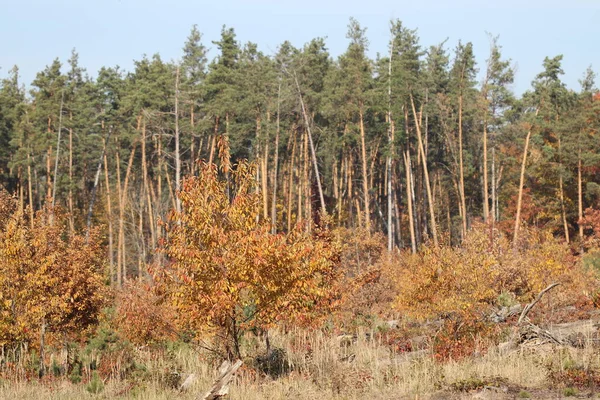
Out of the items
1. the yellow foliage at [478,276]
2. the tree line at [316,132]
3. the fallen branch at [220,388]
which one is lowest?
the fallen branch at [220,388]

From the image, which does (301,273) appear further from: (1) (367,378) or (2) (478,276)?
(2) (478,276)

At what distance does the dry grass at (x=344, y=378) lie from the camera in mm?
12312

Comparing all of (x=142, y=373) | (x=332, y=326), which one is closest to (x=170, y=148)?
(x=332, y=326)

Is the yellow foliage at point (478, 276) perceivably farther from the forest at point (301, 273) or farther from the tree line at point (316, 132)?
the tree line at point (316, 132)

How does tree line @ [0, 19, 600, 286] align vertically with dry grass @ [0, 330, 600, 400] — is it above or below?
above

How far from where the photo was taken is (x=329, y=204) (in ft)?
179

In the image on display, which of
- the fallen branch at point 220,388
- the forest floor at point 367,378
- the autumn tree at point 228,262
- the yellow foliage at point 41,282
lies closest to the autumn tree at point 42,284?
the yellow foliage at point 41,282

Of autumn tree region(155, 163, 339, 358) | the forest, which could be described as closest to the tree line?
the forest

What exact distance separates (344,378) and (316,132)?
115ft

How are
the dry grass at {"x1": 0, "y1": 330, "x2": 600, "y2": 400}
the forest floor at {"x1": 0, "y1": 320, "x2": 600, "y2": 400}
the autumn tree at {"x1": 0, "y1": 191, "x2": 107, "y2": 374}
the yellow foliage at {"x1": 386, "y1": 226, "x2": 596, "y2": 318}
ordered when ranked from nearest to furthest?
1. the forest floor at {"x1": 0, "y1": 320, "x2": 600, "y2": 400}
2. the dry grass at {"x1": 0, "y1": 330, "x2": 600, "y2": 400}
3. the autumn tree at {"x1": 0, "y1": 191, "x2": 107, "y2": 374}
4. the yellow foliage at {"x1": 386, "y1": 226, "x2": 596, "y2": 318}

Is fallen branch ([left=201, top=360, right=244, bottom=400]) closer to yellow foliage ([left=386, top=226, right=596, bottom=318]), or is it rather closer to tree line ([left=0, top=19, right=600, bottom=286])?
yellow foliage ([left=386, top=226, right=596, bottom=318])

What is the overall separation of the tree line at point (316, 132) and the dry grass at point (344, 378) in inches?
772

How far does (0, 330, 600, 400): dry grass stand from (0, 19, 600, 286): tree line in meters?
19.6

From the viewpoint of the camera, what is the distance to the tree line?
3975 cm
